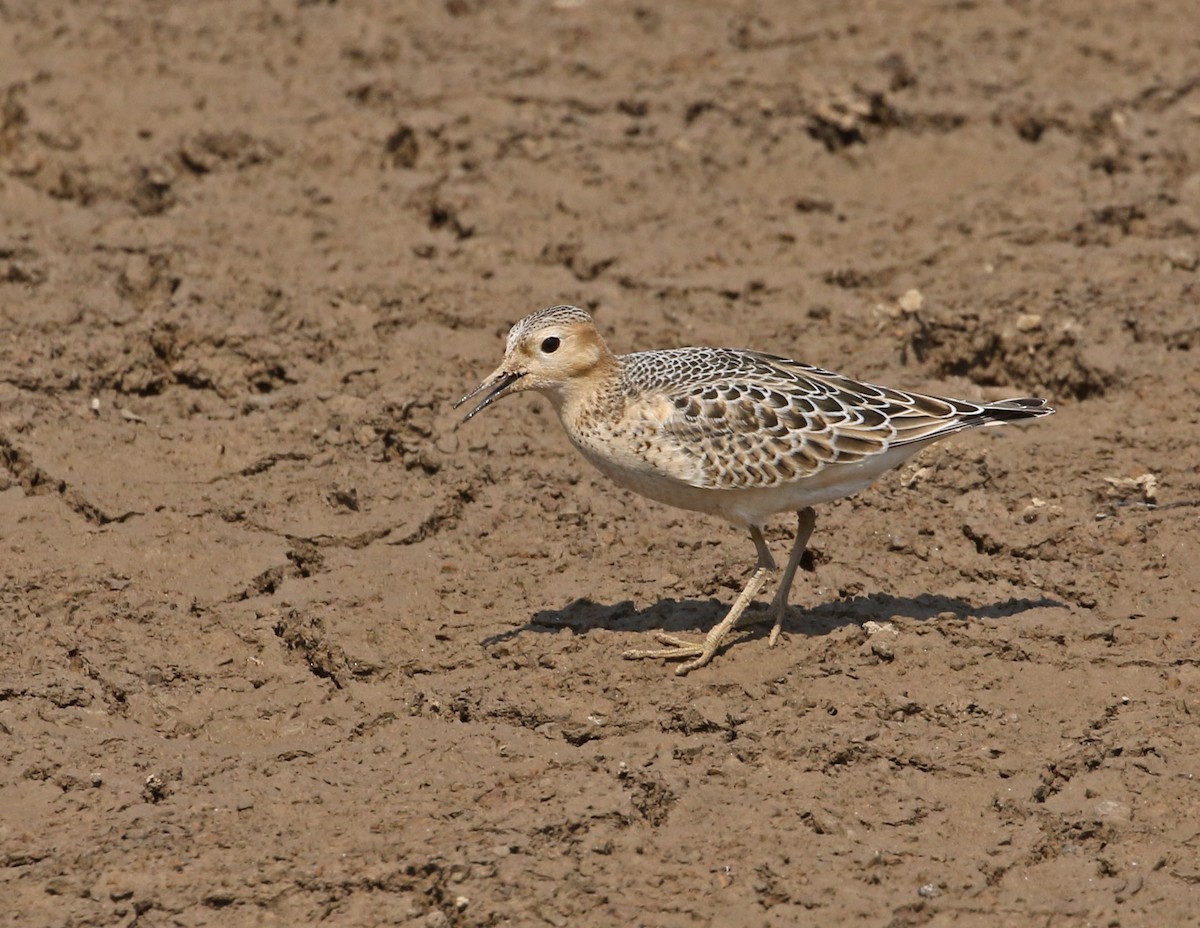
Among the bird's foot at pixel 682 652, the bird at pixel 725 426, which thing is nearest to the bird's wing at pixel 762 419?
the bird at pixel 725 426

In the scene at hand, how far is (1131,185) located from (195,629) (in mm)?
6229

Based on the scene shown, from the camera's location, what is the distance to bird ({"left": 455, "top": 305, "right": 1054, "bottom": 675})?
21.5ft

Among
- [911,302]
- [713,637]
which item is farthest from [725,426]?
[911,302]

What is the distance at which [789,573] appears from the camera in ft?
22.5

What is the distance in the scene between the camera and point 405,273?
9.23 m

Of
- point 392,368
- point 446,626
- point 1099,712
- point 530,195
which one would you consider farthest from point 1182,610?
point 530,195

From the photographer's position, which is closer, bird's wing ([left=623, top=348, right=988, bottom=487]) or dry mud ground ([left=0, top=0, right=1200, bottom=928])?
dry mud ground ([left=0, top=0, right=1200, bottom=928])

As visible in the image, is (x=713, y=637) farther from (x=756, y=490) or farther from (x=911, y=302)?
(x=911, y=302)

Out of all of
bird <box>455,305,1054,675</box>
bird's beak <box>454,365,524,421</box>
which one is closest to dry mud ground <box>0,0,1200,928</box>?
bird <box>455,305,1054,675</box>

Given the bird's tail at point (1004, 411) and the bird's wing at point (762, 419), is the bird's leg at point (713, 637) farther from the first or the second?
the bird's tail at point (1004, 411)

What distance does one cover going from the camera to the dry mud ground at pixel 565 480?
564cm

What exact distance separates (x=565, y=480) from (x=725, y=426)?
1445 mm

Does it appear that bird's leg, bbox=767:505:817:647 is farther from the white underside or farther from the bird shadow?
the white underside

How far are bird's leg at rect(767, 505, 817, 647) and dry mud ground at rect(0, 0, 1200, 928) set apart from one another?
0.10 m
